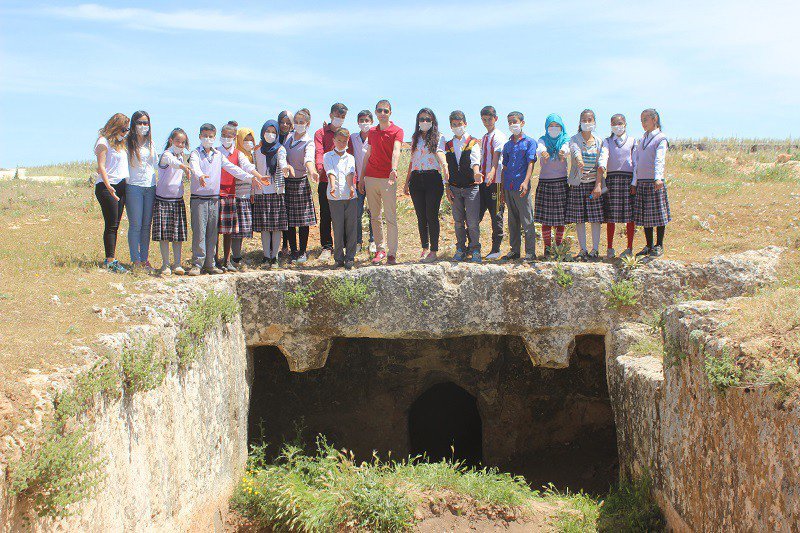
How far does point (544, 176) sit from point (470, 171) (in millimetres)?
898

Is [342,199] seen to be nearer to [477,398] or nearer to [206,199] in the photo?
[206,199]

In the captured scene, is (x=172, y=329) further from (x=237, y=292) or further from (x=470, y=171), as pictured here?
(x=470, y=171)

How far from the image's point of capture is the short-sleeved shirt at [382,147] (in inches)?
346

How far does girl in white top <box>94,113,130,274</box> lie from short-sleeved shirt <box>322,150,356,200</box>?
2.23 metres

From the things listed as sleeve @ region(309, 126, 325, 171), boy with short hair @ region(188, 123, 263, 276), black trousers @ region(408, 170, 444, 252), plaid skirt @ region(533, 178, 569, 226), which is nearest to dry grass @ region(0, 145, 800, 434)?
black trousers @ region(408, 170, 444, 252)

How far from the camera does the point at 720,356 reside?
5.56 m

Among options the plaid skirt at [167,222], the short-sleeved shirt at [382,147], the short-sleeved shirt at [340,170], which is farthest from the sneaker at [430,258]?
the plaid skirt at [167,222]

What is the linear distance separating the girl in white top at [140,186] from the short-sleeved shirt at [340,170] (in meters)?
1.95

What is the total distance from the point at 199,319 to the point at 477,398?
20.0 ft

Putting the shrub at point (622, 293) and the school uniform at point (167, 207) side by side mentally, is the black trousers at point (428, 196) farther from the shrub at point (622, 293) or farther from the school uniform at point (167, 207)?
the school uniform at point (167, 207)

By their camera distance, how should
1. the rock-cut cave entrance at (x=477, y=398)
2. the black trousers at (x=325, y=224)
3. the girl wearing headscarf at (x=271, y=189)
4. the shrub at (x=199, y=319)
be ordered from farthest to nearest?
1. the rock-cut cave entrance at (x=477, y=398)
2. the black trousers at (x=325, y=224)
3. the girl wearing headscarf at (x=271, y=189)
4. the shrub at (x=199, y=319)

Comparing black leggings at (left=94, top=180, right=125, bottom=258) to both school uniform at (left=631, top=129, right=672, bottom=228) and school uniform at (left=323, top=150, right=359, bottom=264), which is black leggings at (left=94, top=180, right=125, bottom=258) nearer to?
school uniform at (left=323, top=150, right=359, bottom=264)

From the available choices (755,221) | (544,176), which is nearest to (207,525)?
(544,176)

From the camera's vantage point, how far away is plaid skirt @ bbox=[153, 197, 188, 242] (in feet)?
27.3
